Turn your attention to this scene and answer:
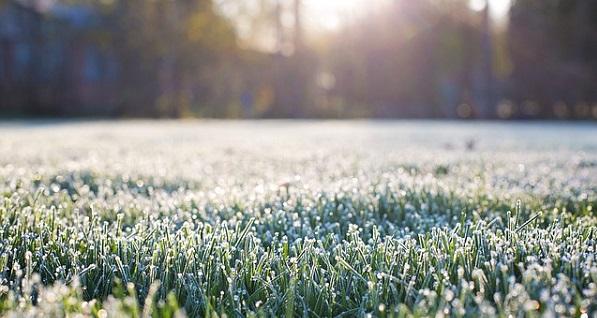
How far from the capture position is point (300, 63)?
26.1 m

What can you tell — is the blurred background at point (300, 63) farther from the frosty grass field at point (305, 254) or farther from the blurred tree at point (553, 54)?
the frosty grass field at point (305, 254)

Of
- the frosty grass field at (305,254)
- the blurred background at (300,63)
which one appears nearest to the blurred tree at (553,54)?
the blurred background at (300,63)

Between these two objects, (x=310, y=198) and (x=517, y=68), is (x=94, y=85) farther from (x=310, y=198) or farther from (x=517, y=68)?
(x=310, y=198)

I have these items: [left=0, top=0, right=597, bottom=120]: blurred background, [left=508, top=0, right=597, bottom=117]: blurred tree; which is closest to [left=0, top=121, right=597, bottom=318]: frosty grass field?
[left=0, top=0, right=597, bottom=120]: blurred background

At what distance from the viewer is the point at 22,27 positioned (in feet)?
87.7

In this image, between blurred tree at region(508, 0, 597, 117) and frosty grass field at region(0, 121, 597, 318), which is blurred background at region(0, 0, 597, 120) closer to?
blurred tree at region(508, 0, 597, 117)

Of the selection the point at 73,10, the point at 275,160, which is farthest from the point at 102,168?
the point at 73,10

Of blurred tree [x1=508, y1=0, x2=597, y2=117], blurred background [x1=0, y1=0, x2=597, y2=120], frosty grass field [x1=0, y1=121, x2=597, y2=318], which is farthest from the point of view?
blurred background [x1=0, y1=0, x2=597, y2=120]

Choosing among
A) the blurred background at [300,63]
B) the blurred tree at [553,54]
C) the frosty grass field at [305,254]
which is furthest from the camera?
the blurred background at [300,63]

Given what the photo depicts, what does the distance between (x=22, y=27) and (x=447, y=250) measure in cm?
2851

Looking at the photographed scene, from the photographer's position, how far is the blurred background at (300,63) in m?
24.7

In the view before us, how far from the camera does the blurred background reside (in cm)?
2473

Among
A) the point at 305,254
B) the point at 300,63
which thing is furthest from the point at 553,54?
the point at 305,254

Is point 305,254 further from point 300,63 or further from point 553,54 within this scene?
point 553,54
